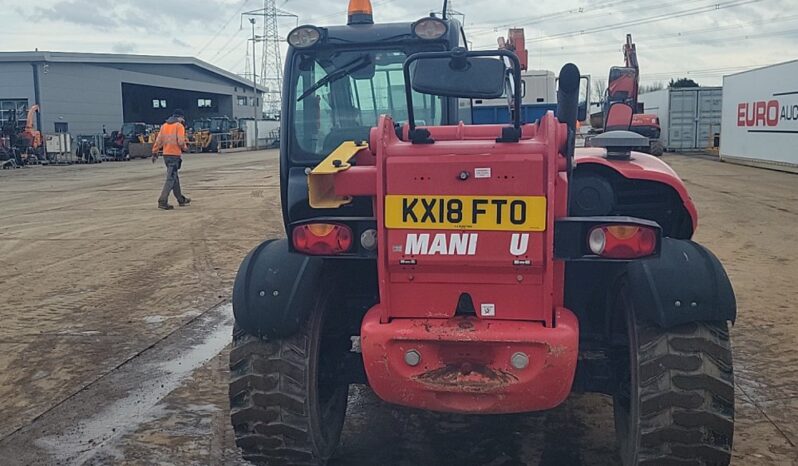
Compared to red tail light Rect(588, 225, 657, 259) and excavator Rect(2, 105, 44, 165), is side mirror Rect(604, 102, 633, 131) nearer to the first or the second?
red tail light Rect(588, 225, 657, 259)

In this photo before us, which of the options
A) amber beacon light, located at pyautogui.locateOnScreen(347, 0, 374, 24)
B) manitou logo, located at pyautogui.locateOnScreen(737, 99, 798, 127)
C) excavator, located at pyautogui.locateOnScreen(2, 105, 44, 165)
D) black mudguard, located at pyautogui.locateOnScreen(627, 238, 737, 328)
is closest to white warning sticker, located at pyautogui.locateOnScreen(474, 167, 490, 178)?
black mudguard, located at pyautogui.locateOnScreen(627, 238, 737, 328)

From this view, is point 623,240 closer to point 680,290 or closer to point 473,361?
point 680,290

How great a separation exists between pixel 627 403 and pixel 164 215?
39.5 feet

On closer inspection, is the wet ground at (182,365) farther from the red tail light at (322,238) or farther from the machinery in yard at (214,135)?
the machinery in yard at (214,135)

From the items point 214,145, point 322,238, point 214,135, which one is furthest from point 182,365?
point 214,135

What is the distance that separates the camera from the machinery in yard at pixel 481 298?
3045 mm

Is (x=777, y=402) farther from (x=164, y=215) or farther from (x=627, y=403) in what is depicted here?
(x=164, y=215)

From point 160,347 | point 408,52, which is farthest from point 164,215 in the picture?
point 408,52

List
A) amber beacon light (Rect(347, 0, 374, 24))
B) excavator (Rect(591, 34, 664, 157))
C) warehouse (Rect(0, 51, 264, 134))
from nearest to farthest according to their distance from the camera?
amber beacon light (Rect(347, 0, 374, 24))
excavator (Rect(591, 34, 664, 157))
warehouse (Rect(0, 51, 264, 134))

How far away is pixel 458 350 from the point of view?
3129 mm

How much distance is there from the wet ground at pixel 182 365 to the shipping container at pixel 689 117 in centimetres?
2323

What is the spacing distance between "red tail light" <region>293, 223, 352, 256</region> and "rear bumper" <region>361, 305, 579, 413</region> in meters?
0.32

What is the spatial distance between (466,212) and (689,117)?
34.9m

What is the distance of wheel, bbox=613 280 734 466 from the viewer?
3.12 m
